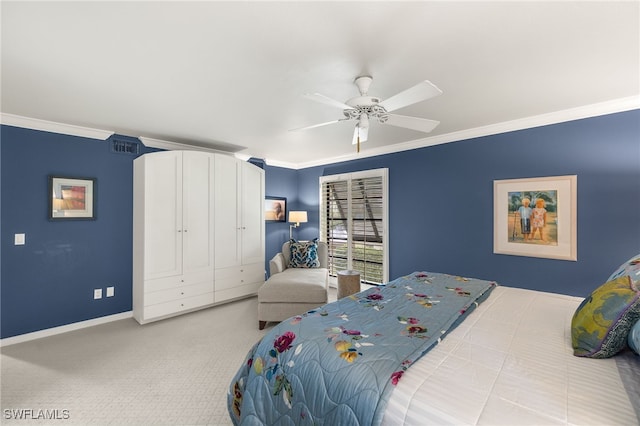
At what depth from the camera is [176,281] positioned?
369 cm

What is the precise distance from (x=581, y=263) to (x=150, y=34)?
4.13 meters

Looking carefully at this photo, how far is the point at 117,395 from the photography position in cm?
212

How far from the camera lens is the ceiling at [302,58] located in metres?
1.48

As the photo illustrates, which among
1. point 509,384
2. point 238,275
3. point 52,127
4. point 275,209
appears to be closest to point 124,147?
point 52,127

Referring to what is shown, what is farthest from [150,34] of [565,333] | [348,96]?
[565,333]

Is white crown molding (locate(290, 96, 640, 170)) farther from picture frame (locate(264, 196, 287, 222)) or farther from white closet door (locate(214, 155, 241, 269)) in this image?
white closet door (locate(214, 155, 241, 269))

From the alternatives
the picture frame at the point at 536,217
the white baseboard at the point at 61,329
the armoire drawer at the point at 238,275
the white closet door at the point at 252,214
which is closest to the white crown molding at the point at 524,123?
the picture frame at the point at 536,217

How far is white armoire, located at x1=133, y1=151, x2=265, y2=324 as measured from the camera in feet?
11.5

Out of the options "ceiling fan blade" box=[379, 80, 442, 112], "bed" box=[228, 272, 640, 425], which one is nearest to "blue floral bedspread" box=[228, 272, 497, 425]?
"bed" box=[228, 272, 640, 425]

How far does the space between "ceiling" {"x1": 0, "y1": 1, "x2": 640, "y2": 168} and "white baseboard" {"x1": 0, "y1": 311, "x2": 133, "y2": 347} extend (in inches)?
94.3

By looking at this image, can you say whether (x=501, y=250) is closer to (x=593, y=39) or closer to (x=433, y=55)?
(x=593, y=39)

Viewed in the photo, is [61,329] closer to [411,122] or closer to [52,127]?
[52,127]

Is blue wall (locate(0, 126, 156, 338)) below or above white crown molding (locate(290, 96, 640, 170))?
below

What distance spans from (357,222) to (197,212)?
2.51 metres
